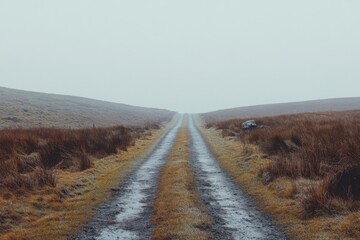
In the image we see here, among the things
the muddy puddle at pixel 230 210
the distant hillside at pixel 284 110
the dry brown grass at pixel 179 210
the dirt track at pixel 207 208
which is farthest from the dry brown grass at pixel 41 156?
the distant hillside at pixel 284 110

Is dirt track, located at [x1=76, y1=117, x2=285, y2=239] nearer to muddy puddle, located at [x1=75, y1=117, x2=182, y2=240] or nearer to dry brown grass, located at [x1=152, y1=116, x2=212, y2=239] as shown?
muddy puddle, located at [x1=75, y1=117, x2=182, y2=240]

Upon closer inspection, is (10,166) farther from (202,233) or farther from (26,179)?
(202,233)

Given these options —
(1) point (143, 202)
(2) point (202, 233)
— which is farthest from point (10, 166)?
(2) point (202, 233)

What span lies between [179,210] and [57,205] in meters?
3.31

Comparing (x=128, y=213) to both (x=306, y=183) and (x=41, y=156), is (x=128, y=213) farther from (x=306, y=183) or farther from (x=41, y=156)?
(x=41, y=156)

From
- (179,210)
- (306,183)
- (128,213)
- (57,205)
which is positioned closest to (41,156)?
(57,205)

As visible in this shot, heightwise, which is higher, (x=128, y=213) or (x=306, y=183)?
(x=306, y=183)

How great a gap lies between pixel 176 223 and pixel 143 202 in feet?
7.83

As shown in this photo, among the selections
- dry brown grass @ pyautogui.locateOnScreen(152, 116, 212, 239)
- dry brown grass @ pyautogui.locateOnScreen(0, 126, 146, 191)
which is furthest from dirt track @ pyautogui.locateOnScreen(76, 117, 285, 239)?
dry brown grass @ pyautogui.locateOnScreen(0, 126, 146, 191)

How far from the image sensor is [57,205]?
30.8ft

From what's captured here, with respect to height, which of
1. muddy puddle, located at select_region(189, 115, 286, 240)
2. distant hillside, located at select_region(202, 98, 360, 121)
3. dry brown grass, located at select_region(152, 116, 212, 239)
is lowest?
muddy puddle, located at select_region(189, 115, 286, 240)

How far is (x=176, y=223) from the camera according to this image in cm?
761

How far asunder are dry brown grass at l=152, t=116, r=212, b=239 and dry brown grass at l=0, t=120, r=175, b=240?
1.70 m

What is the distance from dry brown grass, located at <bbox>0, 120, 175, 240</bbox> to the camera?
7504 mm
